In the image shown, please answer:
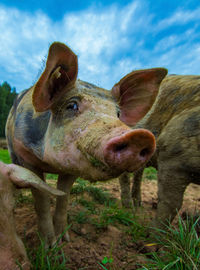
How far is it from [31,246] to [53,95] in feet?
5.34

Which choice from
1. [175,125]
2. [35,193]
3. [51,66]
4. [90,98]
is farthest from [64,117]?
[175,125]

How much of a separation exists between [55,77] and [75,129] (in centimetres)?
71

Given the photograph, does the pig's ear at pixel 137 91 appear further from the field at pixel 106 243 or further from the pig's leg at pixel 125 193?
the pig's leg at pixel 125 193

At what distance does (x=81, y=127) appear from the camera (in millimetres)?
1727

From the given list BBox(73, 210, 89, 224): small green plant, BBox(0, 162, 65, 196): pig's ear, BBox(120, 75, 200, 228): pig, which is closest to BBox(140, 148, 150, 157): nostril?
BBox(0, 162, 65, 196): pig's ear

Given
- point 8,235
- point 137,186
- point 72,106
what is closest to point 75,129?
point 72,106

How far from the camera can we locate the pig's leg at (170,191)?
233 centimetres

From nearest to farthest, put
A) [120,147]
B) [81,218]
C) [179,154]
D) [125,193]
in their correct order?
1. [120,147]
2. [179,154]
3. [81,218]
4. [125,193]

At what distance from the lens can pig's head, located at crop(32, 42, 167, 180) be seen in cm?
131

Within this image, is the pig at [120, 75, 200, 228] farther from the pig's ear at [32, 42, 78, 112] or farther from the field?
the pig's ear at [32, 42, 78, 112]

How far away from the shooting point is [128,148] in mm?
1311

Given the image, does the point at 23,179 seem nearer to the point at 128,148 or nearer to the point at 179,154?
the point at 128,148

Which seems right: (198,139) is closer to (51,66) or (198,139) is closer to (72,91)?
(72,91)

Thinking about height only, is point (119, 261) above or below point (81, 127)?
below
